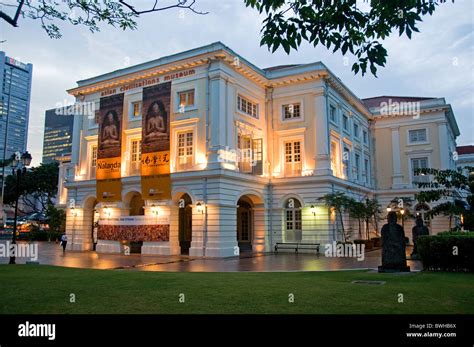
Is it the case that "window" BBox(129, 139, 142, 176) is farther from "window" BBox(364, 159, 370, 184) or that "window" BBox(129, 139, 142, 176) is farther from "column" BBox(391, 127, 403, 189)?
"column" BBox(391, 127, 403, 189)

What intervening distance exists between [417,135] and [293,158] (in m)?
16.3

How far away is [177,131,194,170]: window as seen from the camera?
25.2m

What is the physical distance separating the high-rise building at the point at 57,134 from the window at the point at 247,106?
4671 inches

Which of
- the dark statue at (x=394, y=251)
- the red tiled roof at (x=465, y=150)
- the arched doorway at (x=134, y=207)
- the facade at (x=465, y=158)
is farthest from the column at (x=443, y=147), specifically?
the red tiled roof at (x=465, y=150)

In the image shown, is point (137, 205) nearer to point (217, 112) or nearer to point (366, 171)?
point (217, 112)

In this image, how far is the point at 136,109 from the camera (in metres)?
28.3

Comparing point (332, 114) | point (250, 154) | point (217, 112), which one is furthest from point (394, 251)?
A: point (332, 114)

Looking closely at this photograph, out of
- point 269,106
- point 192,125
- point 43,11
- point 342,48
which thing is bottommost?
point 342,48

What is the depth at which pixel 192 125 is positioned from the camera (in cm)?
2517

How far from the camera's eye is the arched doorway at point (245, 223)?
28641 millimetres
